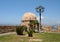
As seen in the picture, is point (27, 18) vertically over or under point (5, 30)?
over

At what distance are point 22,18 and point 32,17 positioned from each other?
2245 millimetres

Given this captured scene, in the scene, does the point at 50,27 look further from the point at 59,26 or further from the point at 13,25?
the point at 13,25

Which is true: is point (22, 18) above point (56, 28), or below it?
above

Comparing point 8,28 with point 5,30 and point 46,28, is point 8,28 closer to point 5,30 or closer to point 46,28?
point 5,30

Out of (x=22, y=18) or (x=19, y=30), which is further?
(x=22, y=18)

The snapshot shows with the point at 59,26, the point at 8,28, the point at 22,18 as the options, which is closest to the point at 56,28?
the point at 59,26

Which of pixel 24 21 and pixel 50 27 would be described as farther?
pixel 50 27

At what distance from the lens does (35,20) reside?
31812mm

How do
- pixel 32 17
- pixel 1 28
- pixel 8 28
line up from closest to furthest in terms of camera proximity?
pixel 1 28 → pixel 8 28 → pixel 32 17

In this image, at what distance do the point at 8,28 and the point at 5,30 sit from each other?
1.28m

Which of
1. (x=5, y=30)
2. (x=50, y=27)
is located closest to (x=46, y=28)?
(x=50, y=27)

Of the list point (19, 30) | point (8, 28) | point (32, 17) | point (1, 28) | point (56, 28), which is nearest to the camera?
point (19, 30)

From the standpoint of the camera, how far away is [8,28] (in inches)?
1178

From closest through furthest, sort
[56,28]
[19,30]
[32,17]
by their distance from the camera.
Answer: [19,30]
[32,17]
[56,28]
